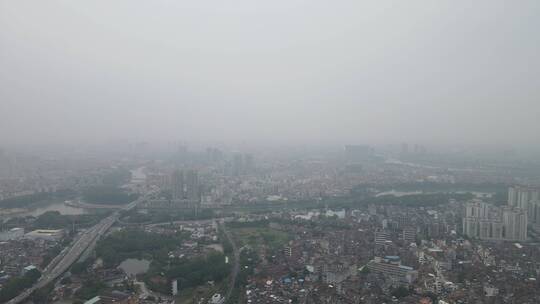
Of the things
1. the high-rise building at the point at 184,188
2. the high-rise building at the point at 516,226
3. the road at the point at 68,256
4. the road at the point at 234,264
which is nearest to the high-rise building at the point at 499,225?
the high-rise building at the point at 516,226

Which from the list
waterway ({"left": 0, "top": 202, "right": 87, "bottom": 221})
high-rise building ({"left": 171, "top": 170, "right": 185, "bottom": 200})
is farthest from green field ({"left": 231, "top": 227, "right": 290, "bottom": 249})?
waterway ({"left": 0, "top": 202, "right": 87, "bottom": 221})

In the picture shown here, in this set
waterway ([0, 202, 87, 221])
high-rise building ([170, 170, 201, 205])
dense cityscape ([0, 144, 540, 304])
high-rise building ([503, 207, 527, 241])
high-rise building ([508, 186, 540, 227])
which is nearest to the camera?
dense cityscape ([0, 144, 540, 304])

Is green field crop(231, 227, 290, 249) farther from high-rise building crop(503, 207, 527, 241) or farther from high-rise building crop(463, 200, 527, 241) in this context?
high-rise building crop(503, 207, 527, 241)

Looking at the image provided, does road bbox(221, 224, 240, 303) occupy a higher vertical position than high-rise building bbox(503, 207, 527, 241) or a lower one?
lower

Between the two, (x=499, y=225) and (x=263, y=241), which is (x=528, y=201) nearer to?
(x=499, y=225)

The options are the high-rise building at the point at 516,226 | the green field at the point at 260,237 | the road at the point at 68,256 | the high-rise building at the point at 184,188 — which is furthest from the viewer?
the high-rise building at the point at 184,188

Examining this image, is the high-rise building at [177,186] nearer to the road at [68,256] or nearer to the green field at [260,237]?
the road at [68,256]

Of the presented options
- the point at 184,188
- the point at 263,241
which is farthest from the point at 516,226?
the point at 184,188

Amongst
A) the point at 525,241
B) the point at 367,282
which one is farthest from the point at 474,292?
the point at 525,241

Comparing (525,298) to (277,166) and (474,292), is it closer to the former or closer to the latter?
(474,292)
